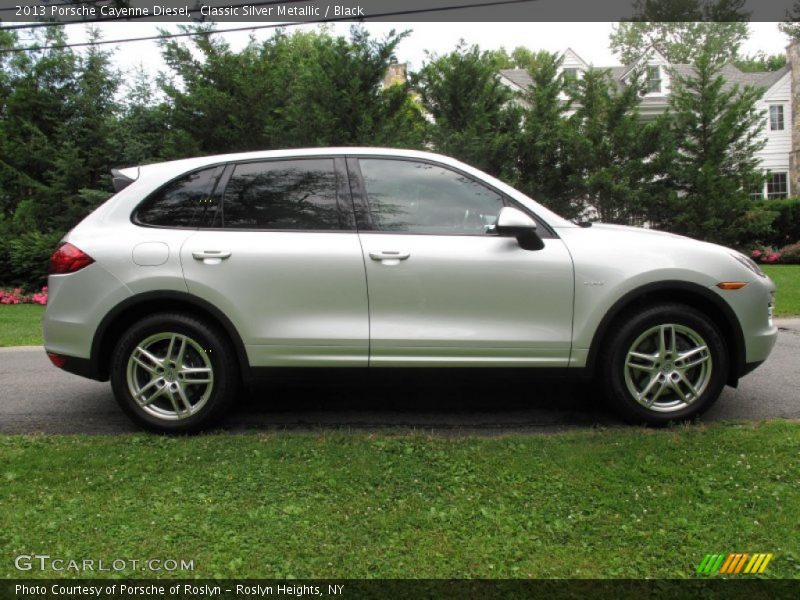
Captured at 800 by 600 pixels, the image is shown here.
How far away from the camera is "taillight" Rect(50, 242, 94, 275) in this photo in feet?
13.0

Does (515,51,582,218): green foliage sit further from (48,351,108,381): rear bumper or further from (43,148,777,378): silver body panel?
(48,351,108,381): rear bumper

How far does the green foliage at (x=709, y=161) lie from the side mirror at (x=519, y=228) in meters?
10.7

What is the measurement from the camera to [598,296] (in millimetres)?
3887

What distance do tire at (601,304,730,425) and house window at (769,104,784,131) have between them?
31.5 meters

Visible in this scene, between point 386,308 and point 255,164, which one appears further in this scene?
point 255,164

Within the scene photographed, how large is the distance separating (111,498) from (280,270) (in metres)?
1.56

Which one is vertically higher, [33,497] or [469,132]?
[469,132]

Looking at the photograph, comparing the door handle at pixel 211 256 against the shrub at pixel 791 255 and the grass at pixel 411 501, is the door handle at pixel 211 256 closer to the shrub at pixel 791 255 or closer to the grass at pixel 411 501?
the grass at pixel 411 501

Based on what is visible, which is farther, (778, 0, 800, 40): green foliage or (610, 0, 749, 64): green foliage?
(610, 0, 749, 64): green foliage

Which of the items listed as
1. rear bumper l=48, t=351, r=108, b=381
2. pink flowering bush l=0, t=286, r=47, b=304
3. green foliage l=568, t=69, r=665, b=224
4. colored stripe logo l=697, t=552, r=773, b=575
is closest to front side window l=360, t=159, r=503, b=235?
rear bumper l=48, t=351, r=108, b=381

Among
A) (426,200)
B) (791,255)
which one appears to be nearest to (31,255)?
(426,200)

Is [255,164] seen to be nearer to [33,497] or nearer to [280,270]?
[280,270]

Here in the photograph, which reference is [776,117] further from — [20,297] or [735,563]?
[735,563]

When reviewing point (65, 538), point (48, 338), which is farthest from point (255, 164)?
point (65, 538)
